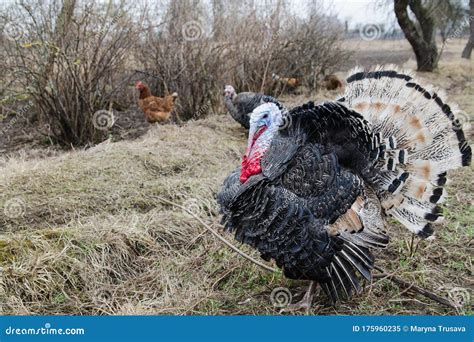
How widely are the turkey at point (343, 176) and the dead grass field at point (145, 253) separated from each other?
520 mm

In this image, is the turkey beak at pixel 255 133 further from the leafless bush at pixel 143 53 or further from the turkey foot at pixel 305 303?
the leafless bush at pixel 143 53

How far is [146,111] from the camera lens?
9.53 m

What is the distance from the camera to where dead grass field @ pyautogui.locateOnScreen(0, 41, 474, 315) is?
373 centimetres

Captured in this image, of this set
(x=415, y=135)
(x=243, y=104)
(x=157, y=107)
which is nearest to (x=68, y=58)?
(x=157, y=107)

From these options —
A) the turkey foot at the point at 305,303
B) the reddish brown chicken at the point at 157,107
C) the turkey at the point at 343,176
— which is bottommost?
the turkey foot at the point at 305,303

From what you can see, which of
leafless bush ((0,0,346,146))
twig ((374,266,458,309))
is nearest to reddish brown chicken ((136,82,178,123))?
leafless bush ((0,0,346,146))

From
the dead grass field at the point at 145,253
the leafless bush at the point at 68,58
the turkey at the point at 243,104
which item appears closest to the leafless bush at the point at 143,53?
the leafless bush at the point at 68,58

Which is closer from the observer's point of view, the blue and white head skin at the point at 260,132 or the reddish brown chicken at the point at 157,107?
the blue and white head skin at the point at 260,132

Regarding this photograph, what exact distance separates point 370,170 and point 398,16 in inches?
610

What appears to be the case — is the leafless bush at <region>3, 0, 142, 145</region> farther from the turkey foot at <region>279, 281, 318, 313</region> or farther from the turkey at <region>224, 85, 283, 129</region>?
the turkey foot at <region>279, 281, 318, 313</region>

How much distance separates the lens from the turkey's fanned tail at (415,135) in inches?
142

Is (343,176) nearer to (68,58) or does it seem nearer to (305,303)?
(305,303)

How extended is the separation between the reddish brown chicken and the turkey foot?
21.1 feet

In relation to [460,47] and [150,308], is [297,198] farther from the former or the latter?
[460,47]
